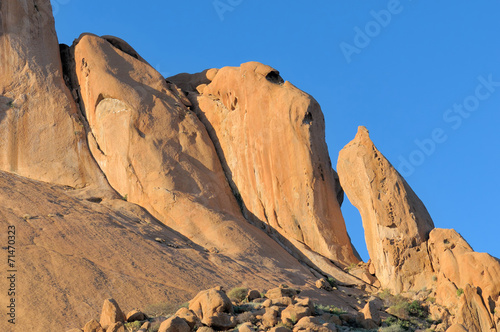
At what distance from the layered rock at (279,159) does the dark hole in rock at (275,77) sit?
0.14 feet

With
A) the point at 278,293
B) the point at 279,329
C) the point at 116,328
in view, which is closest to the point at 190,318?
the point at 116,328

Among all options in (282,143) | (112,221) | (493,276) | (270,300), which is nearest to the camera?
(270,300)

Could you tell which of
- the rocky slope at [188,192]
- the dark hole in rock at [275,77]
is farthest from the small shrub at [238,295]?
the dark hole in rock at [275,77]

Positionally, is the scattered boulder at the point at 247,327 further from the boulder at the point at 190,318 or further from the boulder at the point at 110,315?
the boulder at the point at 110,315

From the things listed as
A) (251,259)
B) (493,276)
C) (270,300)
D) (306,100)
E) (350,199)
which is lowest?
(270,300)

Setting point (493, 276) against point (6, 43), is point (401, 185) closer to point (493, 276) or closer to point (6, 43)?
point (493, 276)

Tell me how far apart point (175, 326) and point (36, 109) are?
803 inches

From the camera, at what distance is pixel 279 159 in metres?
35.2

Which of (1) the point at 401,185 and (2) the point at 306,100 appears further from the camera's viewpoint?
(2) the point at 306,100

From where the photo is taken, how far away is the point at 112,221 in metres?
30.0

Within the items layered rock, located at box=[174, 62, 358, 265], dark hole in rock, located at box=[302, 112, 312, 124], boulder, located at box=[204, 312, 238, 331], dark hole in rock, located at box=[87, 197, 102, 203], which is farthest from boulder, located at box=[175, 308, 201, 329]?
dark hole in rock, located at box=[302, 112, 312, 124]

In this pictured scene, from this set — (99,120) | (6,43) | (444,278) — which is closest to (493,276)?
(444,278)

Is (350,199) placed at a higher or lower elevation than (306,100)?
lower

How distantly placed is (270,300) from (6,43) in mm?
21797
